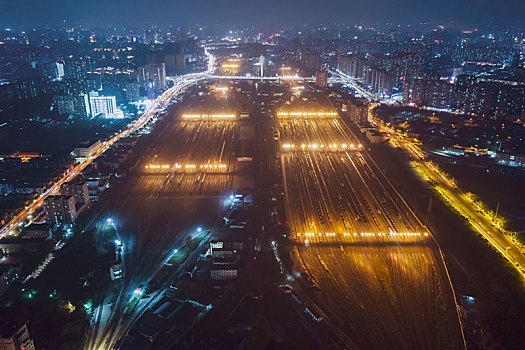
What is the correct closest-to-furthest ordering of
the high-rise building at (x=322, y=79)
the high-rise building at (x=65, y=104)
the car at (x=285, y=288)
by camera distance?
the car at (x=285, y=288) → the high-rise building at (x=65, y=104) → the high-rise building at (x=322, y=79)

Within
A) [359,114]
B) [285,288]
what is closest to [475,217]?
[285,288]

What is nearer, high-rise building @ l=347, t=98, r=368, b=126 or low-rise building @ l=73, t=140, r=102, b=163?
low-rise building @ l=73, t=140, r=102, b=163

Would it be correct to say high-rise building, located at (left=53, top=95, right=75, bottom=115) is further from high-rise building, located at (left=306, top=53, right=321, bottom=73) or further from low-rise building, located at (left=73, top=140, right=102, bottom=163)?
high-rise building, located at (left=306, top=53, right=321, bottom=73)

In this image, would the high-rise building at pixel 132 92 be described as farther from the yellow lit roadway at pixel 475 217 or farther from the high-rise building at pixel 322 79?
the yellow lit roadway at pixel 475 217

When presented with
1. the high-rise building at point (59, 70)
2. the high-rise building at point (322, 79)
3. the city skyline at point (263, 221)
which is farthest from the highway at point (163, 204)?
the high-rise building at point (59, 70)

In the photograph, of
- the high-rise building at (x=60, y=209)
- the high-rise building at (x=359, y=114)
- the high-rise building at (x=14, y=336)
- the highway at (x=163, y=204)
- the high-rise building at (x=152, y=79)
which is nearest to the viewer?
the high-rise building at (x=14, y=336)

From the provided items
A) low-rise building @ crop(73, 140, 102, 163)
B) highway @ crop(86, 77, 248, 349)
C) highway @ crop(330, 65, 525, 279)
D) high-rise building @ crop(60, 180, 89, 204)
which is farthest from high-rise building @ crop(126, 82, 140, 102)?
highway @ crop(330, 65, 525, 279)

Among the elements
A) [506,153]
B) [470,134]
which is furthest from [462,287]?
[470,134]
